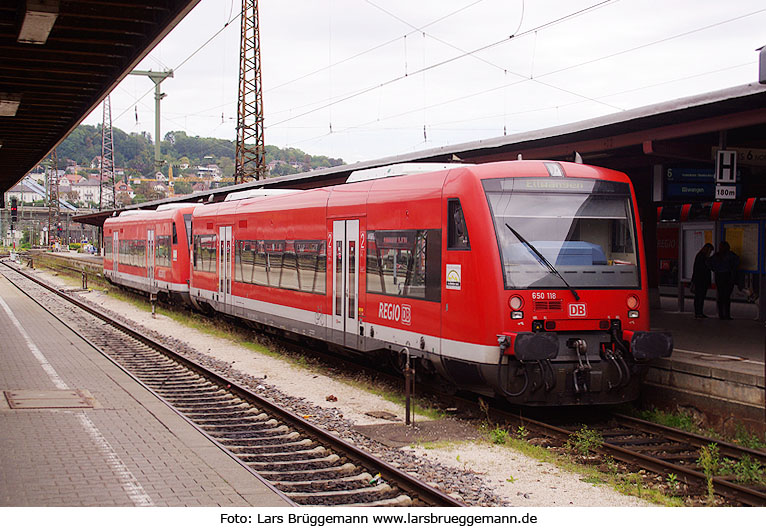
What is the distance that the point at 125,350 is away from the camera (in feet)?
55.1

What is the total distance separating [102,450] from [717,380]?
22.5 ft

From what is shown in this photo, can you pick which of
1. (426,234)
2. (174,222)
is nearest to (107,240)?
(174,222)

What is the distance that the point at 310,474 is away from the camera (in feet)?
25.4

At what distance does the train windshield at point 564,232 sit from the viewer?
9.34 m

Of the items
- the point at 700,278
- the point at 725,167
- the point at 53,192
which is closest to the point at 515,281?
the point at 725,167

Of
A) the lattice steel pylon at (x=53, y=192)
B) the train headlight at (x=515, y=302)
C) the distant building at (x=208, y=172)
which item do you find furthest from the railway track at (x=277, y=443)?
the distant building at (x=208, y=172)

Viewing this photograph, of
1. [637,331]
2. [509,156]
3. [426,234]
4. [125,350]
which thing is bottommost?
[125,350]

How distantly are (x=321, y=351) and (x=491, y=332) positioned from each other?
7228 millimetres

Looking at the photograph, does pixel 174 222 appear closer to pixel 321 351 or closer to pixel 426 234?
pixel 321 351

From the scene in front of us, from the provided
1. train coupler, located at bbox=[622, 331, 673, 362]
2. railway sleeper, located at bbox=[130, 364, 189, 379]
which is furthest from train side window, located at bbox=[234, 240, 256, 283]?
train coupler, located at bbox=[622, 331, 673, 362]

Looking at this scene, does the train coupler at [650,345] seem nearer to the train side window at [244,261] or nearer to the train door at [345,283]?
the train door at [345,283]

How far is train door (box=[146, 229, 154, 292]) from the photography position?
27.1 m

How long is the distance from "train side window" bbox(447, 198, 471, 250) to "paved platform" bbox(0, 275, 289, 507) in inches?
142

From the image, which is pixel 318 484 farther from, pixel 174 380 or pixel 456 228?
pixel 174 380
